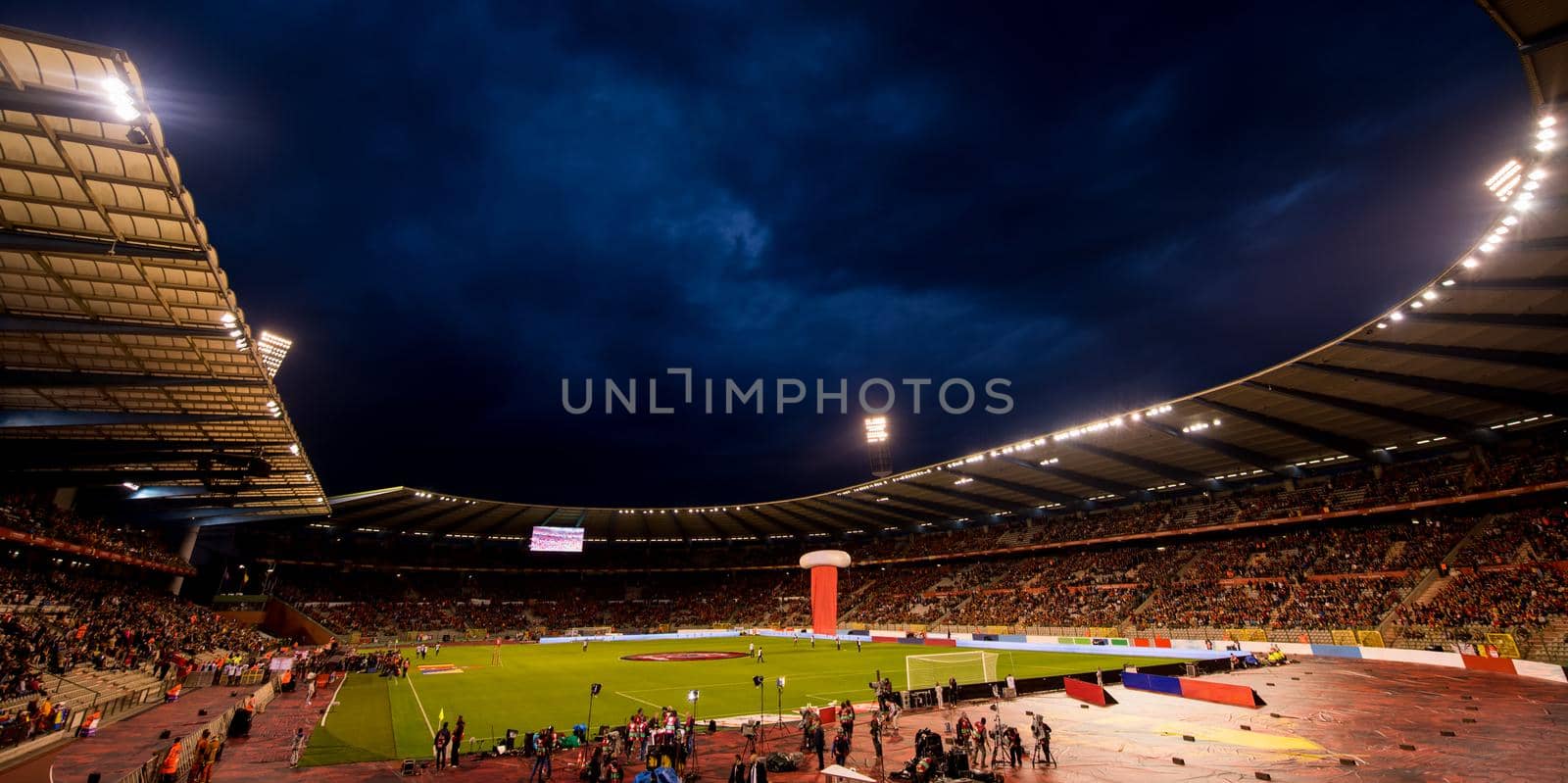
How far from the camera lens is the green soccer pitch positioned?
2230 centimetres

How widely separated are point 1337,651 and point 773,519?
55.5m

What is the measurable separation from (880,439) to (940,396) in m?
26.0

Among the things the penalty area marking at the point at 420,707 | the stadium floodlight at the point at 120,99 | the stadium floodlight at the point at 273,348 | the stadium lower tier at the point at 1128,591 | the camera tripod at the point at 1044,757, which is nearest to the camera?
the stadium floodlight at the point at 120,99

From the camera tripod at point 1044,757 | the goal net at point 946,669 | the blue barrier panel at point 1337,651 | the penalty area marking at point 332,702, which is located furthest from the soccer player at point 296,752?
the blue barrier panel at point 1337,651

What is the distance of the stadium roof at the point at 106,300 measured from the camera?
1082cm

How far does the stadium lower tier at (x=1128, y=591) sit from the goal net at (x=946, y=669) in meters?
21.9

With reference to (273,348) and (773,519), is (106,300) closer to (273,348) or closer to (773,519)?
(273,348)

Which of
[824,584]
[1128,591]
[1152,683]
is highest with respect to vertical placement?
[824,584]

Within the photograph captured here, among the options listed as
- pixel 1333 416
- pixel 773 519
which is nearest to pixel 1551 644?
pixel 1333 416

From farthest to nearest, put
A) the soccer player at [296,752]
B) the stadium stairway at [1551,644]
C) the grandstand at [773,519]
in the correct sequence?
the stadium stairway at [1551,644] < the soccer player at [296,752] < the grandstand at [773,519]

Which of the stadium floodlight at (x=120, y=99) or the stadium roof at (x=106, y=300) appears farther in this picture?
the stadium roof at (x=106, y=300)

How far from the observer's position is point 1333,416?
39.6m

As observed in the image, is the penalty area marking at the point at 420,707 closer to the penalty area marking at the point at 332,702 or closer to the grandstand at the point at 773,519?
the grandstand at the point at 773,519

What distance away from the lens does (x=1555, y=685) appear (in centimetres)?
2475
